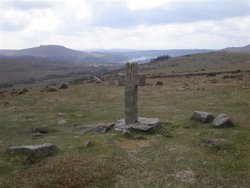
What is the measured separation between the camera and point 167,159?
1883 cm

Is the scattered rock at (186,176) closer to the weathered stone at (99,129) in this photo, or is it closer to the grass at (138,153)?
the grass at (138,153)

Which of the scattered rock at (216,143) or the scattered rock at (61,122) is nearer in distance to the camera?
the scattered rock at (216,143)

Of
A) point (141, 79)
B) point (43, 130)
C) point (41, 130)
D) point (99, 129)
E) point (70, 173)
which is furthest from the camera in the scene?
point (41, 130)

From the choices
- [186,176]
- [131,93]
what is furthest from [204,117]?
[186,176]

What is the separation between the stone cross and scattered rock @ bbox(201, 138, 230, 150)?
595 centimetres

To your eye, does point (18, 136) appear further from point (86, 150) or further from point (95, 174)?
point (95, 174)

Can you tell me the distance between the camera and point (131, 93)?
25922mm

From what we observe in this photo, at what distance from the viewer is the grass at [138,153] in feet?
53.8

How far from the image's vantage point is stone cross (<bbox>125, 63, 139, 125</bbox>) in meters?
25.7

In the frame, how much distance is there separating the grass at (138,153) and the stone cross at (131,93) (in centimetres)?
197

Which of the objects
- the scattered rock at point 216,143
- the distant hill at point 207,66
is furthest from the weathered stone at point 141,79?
the distant hill at point 207,66

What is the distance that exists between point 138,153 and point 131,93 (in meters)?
6.81

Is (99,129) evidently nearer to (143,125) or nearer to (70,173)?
(143,125)

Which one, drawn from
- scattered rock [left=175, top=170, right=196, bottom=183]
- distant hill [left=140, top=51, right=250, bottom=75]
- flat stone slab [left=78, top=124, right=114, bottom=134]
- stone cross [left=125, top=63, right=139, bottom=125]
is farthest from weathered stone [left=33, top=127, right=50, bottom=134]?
distant hill [left=140, top=51, right=250, bottom=75]
